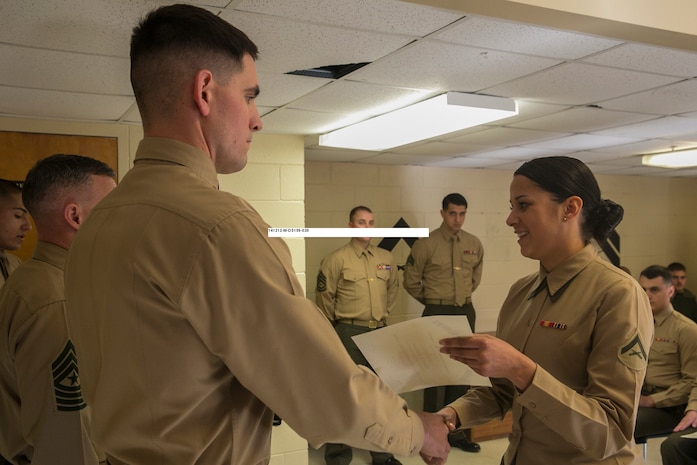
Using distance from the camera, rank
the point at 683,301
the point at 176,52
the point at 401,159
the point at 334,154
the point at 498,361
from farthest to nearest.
Result: the point at 683,301 < the point at 401,159 < the point at 334,154 < the point at 498,361 < the point at 176,52

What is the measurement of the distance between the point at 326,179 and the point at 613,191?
3729mm

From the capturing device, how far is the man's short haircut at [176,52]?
0.98 meters

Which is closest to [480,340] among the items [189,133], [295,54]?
[189,133]

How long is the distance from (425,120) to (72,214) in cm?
189

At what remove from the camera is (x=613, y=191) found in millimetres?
6887

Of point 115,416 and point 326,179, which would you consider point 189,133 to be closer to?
point 115,416

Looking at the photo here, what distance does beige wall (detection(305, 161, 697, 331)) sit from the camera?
5273 millimetres

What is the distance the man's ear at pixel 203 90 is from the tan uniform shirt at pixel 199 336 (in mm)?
117

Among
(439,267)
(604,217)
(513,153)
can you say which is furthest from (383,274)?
(604,217)

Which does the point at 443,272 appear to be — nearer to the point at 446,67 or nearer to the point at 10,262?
the point at 446,67

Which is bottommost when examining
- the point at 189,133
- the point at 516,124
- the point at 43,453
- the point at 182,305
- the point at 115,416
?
the point at 43,453

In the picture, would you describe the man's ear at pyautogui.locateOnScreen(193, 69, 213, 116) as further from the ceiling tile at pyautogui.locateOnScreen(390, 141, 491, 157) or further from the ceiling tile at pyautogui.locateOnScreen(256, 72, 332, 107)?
the ceiling tile at pyautogui.locateOnScreen(390, 141, 491, 157)

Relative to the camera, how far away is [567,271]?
1605 millimetres

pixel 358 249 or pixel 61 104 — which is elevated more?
pixel 61 104
